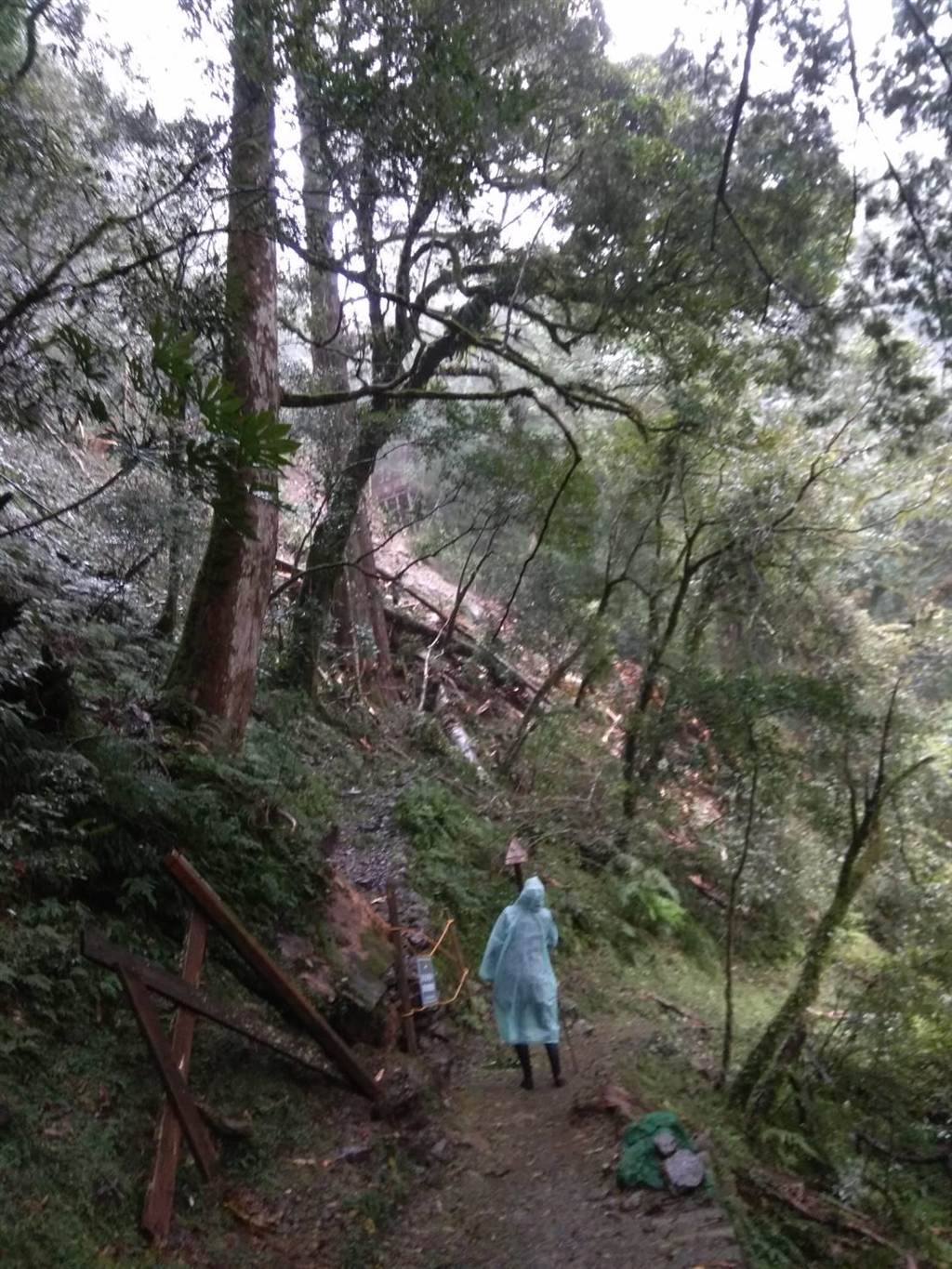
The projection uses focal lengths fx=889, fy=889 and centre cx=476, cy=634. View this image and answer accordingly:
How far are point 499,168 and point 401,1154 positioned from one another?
972 cm

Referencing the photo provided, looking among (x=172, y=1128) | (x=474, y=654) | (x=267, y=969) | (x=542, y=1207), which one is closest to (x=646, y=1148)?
(x=542, y=1207)

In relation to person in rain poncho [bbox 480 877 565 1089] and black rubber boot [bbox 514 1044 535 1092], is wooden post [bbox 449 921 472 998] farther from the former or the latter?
person in rain poncho [bbox 480 877 565 1089]

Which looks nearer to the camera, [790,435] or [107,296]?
[107,296]

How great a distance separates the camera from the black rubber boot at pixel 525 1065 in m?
7.17

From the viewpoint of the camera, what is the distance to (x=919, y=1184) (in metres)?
7.82

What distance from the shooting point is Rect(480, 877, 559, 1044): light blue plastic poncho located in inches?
275

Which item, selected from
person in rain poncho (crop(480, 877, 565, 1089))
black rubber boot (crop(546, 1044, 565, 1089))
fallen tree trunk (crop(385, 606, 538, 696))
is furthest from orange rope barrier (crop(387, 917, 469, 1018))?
fallen tree trunk (crop(385, 606, 538, 696))

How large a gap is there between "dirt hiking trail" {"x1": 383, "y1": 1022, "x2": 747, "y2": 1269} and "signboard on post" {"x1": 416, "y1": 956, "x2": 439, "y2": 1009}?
728mm

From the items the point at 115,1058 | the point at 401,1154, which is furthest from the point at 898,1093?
the point at 115,1058

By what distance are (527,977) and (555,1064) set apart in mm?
940

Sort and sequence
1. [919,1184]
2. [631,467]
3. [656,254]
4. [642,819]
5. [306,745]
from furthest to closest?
[631,467]
[642,819]
[306,745]
[656,254]
[919,1184]

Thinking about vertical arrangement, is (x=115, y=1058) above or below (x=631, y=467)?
below

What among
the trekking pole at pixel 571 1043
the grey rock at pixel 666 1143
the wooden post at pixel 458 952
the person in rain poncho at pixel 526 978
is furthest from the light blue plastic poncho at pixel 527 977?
the wooden post at pixel 458 952

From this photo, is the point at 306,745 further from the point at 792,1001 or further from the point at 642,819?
the point at 792,1001
